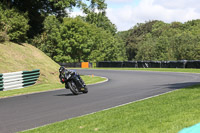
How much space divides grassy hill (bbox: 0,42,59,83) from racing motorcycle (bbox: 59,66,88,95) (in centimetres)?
917

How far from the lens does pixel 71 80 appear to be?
15273mm

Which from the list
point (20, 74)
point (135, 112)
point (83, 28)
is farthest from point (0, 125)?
point (83, 28)

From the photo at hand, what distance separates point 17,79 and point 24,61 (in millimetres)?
5286

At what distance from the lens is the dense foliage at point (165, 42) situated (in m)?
84.6

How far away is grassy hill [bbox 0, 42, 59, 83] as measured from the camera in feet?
80.4

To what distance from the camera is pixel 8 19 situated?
28.3 m

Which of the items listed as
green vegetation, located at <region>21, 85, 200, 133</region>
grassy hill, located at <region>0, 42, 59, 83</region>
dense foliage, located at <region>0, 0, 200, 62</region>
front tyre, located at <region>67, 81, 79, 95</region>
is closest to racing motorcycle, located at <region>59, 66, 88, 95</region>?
front tyre, located at <region>67, 81, 79, 95</region>

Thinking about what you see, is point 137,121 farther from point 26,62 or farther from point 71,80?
point 26,62

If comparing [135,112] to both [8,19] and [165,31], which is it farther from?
[165,31]

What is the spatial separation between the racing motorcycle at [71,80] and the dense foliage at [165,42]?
227ft

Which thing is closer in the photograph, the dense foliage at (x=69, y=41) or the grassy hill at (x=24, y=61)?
the grassy hill at (x=24, y=61)

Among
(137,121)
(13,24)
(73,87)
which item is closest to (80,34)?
(13,24)

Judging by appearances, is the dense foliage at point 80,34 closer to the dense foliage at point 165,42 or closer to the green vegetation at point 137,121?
the dense foliage at point 165,42

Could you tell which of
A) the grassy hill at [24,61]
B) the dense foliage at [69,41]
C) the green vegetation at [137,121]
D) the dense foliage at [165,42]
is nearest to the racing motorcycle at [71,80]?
the green vegetation at [137,121]
